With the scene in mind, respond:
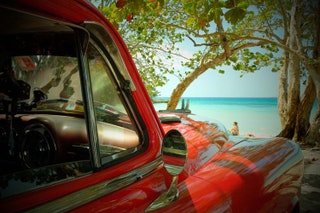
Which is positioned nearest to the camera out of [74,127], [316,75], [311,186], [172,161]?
[172,161]

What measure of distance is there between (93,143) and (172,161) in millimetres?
346

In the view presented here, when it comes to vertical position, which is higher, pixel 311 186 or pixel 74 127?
pixel 74 127

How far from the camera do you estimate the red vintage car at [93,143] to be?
0.84 metres

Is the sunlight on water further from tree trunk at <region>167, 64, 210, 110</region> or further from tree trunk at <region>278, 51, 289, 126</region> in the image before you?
tree trunk at <region>278, 51, 289, 126</region>

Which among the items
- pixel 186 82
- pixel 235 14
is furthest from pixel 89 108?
pixel 186 82

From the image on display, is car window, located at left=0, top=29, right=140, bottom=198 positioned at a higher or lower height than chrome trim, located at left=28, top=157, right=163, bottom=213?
higher

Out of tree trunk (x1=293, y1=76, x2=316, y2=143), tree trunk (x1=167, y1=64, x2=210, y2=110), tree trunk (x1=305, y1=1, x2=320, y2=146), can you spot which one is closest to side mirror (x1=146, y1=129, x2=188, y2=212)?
tree trunk (x1=167, y1=64, x2=210, y2=110)

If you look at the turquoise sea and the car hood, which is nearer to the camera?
the car hood

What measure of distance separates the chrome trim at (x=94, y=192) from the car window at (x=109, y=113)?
0.34 ft

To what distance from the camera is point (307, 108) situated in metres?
9.77

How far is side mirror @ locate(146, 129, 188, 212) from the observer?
985 mm

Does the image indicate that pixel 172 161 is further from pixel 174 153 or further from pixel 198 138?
pixel 198 138

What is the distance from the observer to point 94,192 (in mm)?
874

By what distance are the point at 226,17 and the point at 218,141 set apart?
4.29ft
